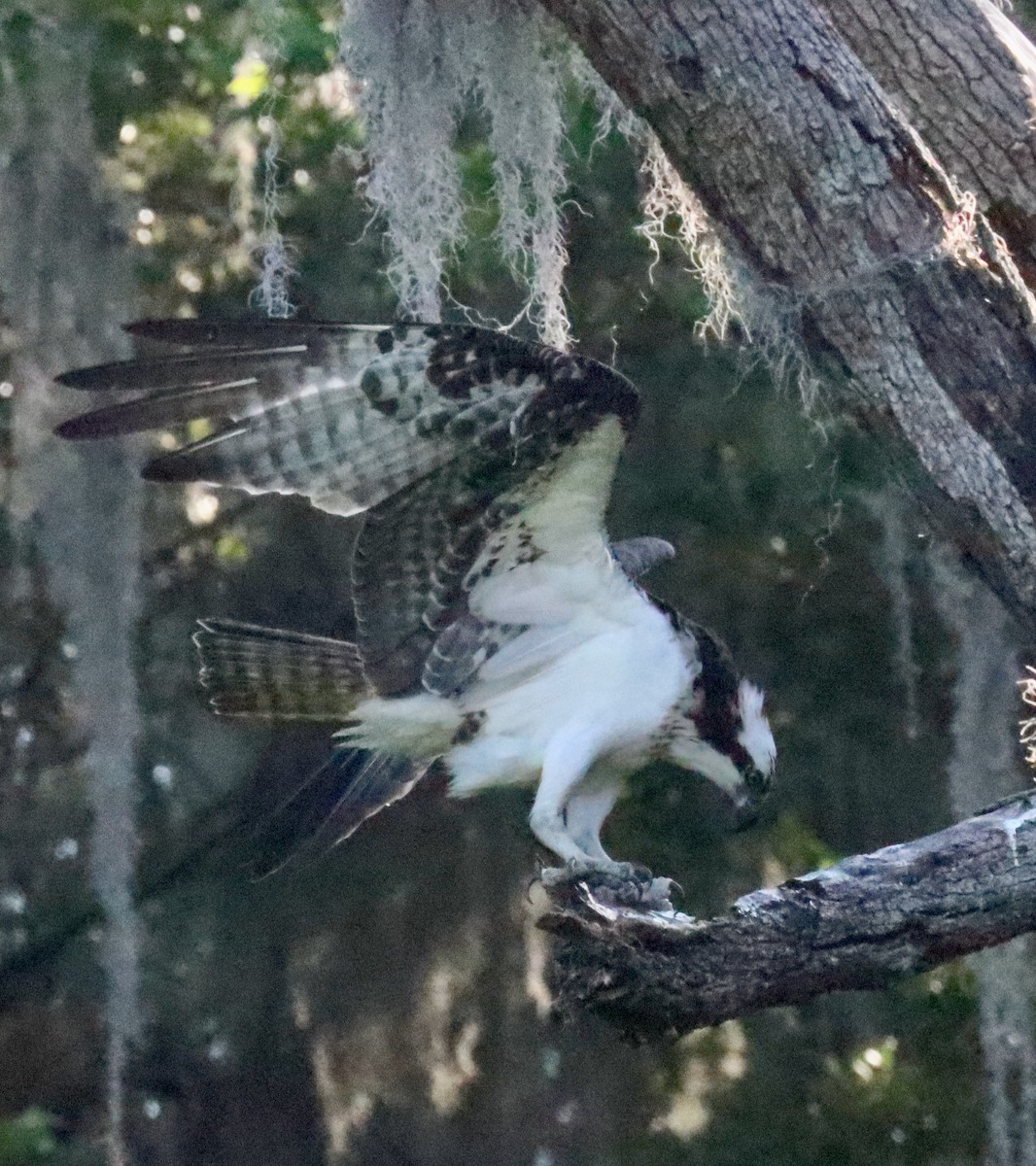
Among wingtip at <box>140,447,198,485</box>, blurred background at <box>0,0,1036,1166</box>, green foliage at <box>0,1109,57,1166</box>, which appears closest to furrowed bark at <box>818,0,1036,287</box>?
wingtip at <box>140,447,198,485</box>

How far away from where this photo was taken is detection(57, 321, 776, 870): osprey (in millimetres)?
2193

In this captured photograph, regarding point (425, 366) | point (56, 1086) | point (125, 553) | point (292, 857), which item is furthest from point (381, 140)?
point (56, 1086)

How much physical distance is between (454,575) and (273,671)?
399mm

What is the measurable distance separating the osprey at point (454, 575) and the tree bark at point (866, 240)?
1.09 ft

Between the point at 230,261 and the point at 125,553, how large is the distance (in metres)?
0.71

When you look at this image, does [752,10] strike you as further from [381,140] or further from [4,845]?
[4,845]

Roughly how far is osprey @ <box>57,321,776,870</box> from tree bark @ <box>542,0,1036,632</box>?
1.09ft

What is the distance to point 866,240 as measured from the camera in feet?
7.36

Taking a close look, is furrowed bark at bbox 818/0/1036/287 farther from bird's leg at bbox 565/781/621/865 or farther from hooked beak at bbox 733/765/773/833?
bird's leg at bbox 565/781/621/865

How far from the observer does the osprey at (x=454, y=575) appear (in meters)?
2.19

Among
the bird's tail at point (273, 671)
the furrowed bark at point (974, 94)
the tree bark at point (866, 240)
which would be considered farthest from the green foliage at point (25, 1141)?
the furrowed bark at point (974, 94)

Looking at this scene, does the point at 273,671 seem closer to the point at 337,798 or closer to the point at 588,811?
the point at 337,798

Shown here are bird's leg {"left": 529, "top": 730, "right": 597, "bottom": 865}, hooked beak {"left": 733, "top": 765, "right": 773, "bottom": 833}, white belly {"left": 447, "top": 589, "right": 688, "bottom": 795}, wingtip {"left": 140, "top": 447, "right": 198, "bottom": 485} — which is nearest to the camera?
wingtip {"left": 140, "top": 447, "right": 198, "bottom": 485}

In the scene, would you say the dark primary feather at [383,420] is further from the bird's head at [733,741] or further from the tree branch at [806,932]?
the tree branch at [806,932]
